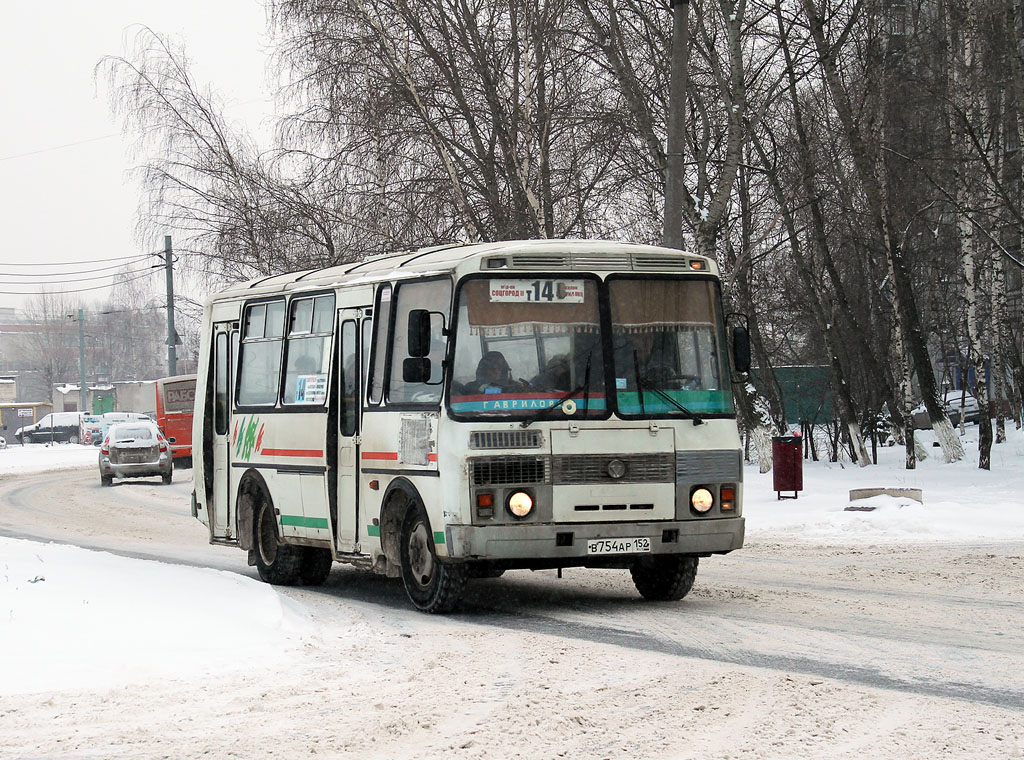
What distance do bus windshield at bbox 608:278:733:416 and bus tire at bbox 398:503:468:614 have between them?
70.4 inches

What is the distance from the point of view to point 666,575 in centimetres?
1257

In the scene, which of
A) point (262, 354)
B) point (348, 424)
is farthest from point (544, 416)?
point (262, 354)

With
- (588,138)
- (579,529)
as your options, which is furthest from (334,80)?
(579,529)

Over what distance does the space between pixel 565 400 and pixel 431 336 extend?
1.15m

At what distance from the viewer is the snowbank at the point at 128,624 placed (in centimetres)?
887

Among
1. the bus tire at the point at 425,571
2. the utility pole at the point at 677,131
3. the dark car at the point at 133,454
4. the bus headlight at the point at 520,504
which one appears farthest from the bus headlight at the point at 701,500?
the dark car at the point at 133,454

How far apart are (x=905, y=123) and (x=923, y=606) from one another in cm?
2213

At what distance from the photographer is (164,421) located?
164 ft

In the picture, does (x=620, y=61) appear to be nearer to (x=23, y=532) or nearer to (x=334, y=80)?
(x=334, y=80)

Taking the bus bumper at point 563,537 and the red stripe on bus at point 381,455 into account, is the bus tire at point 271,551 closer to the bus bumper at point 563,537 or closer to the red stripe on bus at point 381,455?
the red stripe on bus at point 381,455

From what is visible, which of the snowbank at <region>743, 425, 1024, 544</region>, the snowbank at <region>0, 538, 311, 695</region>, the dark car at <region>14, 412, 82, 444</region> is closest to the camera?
the snowbank at <region>0, 538, 311, 695</region>

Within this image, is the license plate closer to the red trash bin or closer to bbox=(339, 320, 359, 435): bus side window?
bbox=(339, 320, 359, 435): bus side window

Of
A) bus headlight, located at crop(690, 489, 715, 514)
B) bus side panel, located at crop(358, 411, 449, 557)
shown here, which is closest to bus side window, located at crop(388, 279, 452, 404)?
bus side panel, located at crop(358, 411, 449, 557)

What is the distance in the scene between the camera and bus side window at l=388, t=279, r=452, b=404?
1181 cm
